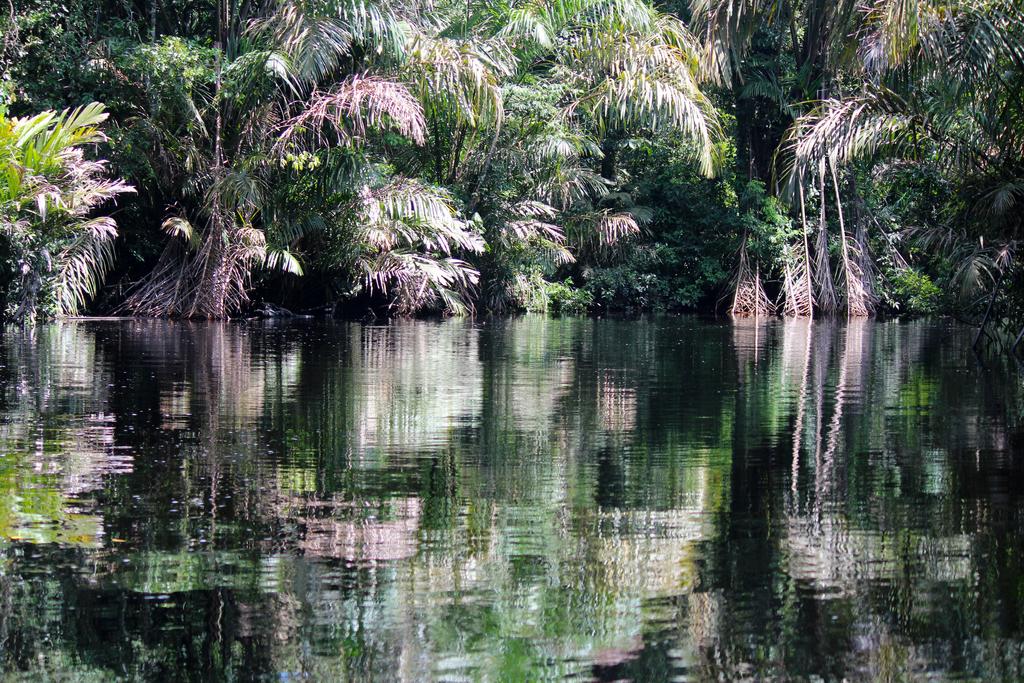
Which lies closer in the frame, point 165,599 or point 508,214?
point 165,599

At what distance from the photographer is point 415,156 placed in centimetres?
2400

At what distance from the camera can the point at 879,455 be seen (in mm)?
5895

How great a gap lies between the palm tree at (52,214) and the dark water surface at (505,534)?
4.85 m

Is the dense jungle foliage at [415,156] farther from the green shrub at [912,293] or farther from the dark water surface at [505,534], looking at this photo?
the dark water surface at [505,534]

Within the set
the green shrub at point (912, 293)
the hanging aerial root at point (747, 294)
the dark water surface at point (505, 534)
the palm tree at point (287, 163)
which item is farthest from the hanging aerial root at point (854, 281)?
the dark water surface at point (505, 534)

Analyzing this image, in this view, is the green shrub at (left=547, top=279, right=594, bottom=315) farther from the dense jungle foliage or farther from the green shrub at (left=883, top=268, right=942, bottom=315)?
the green shrub at (left=883, top=268, right=942, bottom=315)

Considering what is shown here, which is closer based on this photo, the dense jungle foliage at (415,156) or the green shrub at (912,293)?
the dense jungle foliage at (415,156)

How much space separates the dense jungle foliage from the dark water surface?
19.9ft

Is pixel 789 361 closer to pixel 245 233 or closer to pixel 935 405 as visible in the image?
pixel 935 405

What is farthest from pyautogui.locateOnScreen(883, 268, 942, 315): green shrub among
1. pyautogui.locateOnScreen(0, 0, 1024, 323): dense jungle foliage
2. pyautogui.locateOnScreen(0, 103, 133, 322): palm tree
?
pyautogui.locateOnScreen(0, 103, 133, 322): palm tree

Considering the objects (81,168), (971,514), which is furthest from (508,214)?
(971,514)

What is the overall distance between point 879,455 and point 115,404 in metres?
4.61

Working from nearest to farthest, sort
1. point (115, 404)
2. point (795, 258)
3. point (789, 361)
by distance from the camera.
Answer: point (115, 404) → point (789, 361) → point (795, 258)

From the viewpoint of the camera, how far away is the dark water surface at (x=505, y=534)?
9.19 ft
